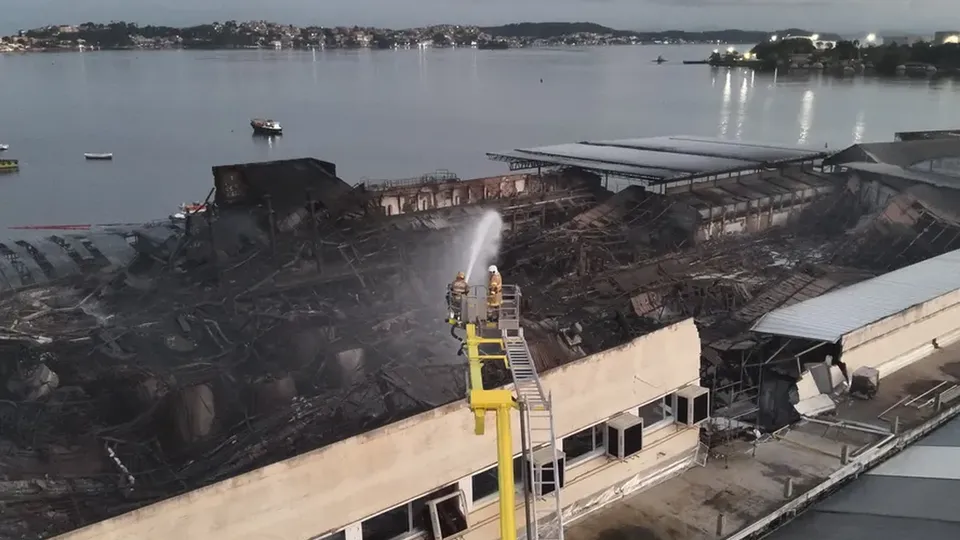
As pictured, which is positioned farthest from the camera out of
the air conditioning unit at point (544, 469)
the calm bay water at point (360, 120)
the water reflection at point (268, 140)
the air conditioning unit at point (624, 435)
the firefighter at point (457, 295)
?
the water reflection at point (268, 140)

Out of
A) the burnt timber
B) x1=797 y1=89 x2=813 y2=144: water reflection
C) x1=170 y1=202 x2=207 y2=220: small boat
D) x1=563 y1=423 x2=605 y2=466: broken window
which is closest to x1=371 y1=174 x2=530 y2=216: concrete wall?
the burnt timber

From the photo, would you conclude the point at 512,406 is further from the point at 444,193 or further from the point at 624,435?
the point at 444,193

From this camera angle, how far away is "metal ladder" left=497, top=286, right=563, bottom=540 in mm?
5746

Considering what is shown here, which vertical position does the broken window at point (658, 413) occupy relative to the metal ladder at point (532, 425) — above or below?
below

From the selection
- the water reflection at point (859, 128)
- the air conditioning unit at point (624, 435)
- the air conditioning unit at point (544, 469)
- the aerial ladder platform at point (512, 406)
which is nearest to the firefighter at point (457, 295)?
the aerial ladder platform at point (512, 406)

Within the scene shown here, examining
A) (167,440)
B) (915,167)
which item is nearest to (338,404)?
(167,440)

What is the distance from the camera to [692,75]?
449 feet

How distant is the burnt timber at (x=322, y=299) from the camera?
1073 cm

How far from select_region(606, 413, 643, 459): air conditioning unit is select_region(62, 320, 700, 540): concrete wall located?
0.39 ft

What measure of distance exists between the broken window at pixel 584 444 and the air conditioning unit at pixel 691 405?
1.11m

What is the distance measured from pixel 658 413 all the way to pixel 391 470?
3939 mm

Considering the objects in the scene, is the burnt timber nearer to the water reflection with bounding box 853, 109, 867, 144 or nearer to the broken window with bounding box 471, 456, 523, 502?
the broken window with bounding box 471, 456, 523, 502

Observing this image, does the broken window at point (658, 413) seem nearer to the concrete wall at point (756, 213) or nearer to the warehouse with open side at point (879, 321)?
the warehouse with open side at point (879, 321)

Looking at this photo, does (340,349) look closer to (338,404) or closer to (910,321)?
(338,404)
